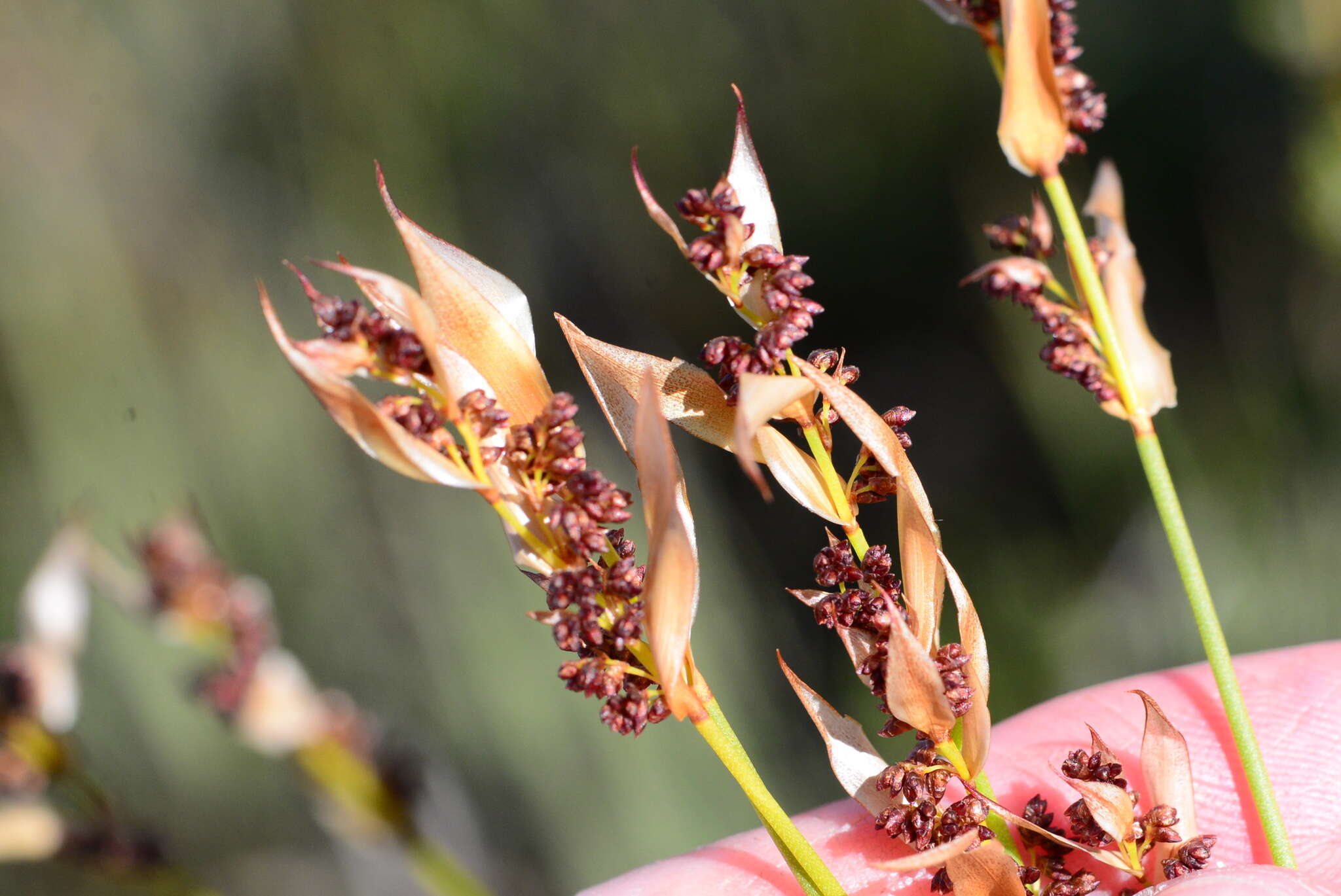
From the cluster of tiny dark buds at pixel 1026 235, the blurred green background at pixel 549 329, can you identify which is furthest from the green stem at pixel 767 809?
the blurred green background at pixel 549 329

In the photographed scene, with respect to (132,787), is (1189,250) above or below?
above

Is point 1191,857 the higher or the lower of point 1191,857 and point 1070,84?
the lower

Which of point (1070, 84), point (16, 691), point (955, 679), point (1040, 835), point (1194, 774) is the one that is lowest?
point (1194, 774)

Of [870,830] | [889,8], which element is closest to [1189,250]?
[889,8]

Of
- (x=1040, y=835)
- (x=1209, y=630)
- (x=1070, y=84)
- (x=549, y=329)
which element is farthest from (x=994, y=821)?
(x=549, y=329)

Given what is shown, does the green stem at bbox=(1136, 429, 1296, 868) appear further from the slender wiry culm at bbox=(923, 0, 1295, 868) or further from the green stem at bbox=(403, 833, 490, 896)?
the green stem at bbox=(403, 833, 490, 896)

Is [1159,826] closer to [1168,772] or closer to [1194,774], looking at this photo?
[1168,772]

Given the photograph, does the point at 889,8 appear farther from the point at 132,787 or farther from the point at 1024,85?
the point at 132,787

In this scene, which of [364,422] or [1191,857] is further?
[1191,857]
